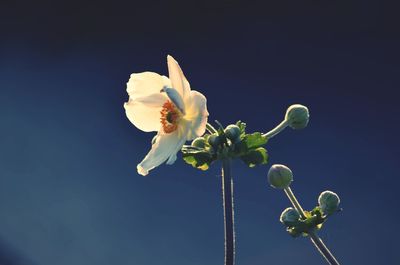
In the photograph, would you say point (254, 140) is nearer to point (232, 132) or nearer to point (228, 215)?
point (232, 132)

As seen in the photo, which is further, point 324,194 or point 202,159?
point 324,194

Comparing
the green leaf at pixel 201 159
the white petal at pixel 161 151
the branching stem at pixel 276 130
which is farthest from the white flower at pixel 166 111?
the branching stem at pixel 276 130

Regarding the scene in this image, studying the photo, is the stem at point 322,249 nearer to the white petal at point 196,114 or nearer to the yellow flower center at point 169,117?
the white petal at point 196,114

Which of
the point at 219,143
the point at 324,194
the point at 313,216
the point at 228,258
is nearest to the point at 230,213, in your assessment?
the point at 228,258

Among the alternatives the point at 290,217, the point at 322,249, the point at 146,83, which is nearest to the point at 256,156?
the point at 290,217

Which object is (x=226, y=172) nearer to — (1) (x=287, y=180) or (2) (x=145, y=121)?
(1) (x=287, y=180)

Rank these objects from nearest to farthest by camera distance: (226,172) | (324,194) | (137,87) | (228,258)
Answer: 1. (228,258)
2. (226,172)
3. (324,194)
4. (137,87)
